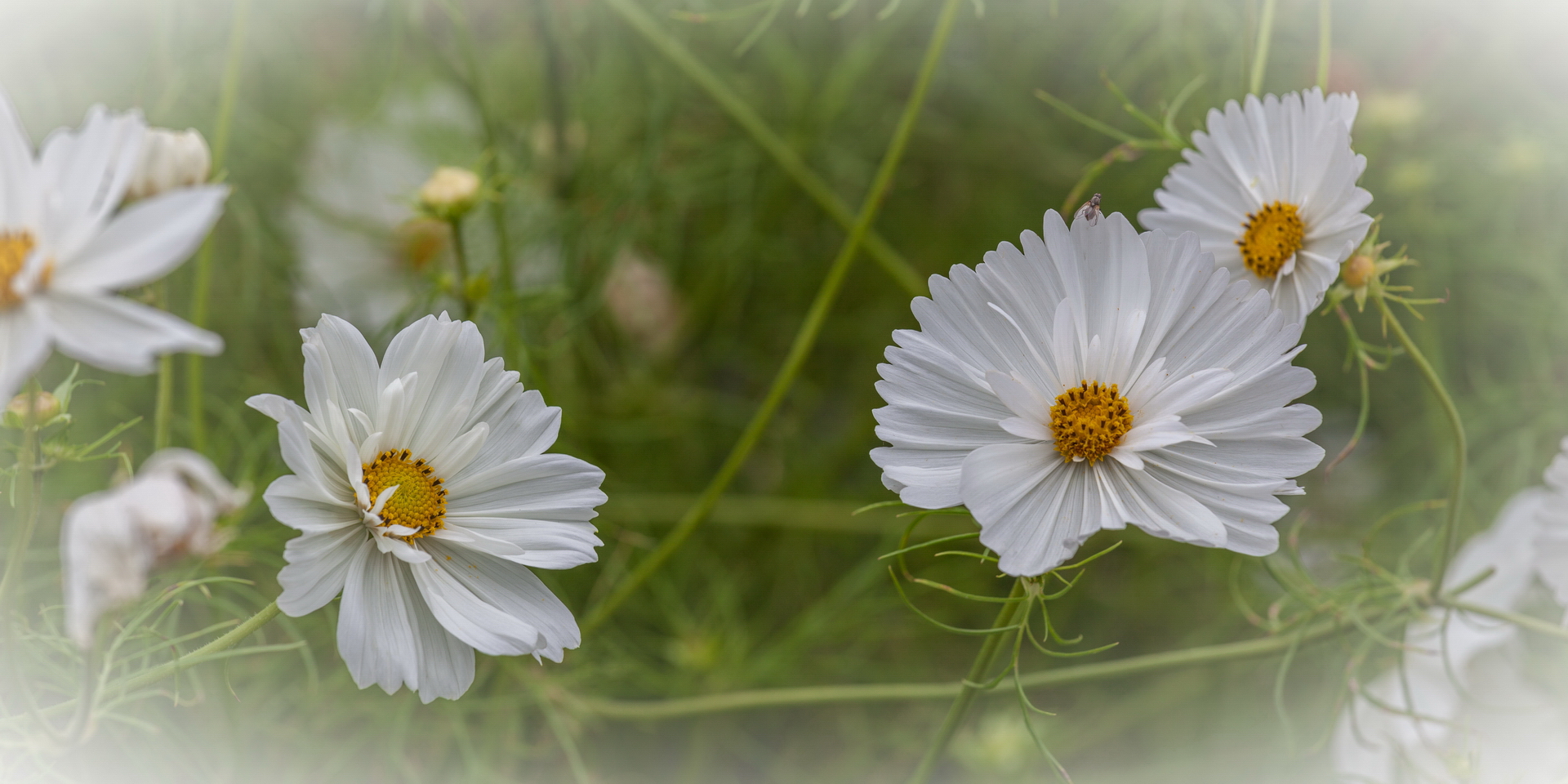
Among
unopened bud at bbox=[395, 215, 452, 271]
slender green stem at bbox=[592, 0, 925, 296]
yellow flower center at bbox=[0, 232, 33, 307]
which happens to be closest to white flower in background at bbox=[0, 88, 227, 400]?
yellow flower center at bbox=[0, 232, 33, 307]

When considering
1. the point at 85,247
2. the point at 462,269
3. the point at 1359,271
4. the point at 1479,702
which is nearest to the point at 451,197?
the point at 462,269

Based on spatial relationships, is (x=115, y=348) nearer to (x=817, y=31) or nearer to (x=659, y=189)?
(x=659, y=189)

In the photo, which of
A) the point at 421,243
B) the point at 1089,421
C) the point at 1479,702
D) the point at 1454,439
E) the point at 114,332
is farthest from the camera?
the point at 421,243

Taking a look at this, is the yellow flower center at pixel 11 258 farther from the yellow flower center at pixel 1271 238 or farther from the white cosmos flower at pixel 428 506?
the yellow flower center at pixel 1271 238

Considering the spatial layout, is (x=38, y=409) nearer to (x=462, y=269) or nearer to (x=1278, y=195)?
(x=462, y=269)

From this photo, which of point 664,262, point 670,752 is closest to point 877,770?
point 670,752

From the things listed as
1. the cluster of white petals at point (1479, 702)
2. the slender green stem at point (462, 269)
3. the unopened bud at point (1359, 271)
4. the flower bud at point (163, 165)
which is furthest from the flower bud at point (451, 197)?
the cluster of white petals at point (1479, 702)
